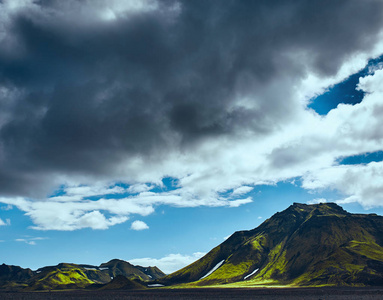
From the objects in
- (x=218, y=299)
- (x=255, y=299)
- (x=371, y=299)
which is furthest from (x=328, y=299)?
(x=218, y=299)

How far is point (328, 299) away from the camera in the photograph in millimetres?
130500

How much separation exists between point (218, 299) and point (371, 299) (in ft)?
217

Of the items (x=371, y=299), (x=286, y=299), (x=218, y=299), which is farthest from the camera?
(x=218, y=299)

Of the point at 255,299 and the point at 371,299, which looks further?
the point at 255,299

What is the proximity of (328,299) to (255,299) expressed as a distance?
30912 millimetres

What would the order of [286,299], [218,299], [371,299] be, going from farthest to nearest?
[218,299] < [286,299] < [371,299]

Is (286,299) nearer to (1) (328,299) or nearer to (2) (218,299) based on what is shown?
(1) (328,299)

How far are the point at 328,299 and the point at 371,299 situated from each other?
52.0 feet

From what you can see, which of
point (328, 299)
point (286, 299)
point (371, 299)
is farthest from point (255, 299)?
point (371, 299)

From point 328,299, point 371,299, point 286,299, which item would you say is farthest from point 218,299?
point 371,299

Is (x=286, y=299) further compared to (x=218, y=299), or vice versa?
(x=218, y=299)

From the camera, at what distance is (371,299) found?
12525 centimetres

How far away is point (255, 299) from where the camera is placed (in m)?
143

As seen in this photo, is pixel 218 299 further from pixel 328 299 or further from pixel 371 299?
pixel 371 299
